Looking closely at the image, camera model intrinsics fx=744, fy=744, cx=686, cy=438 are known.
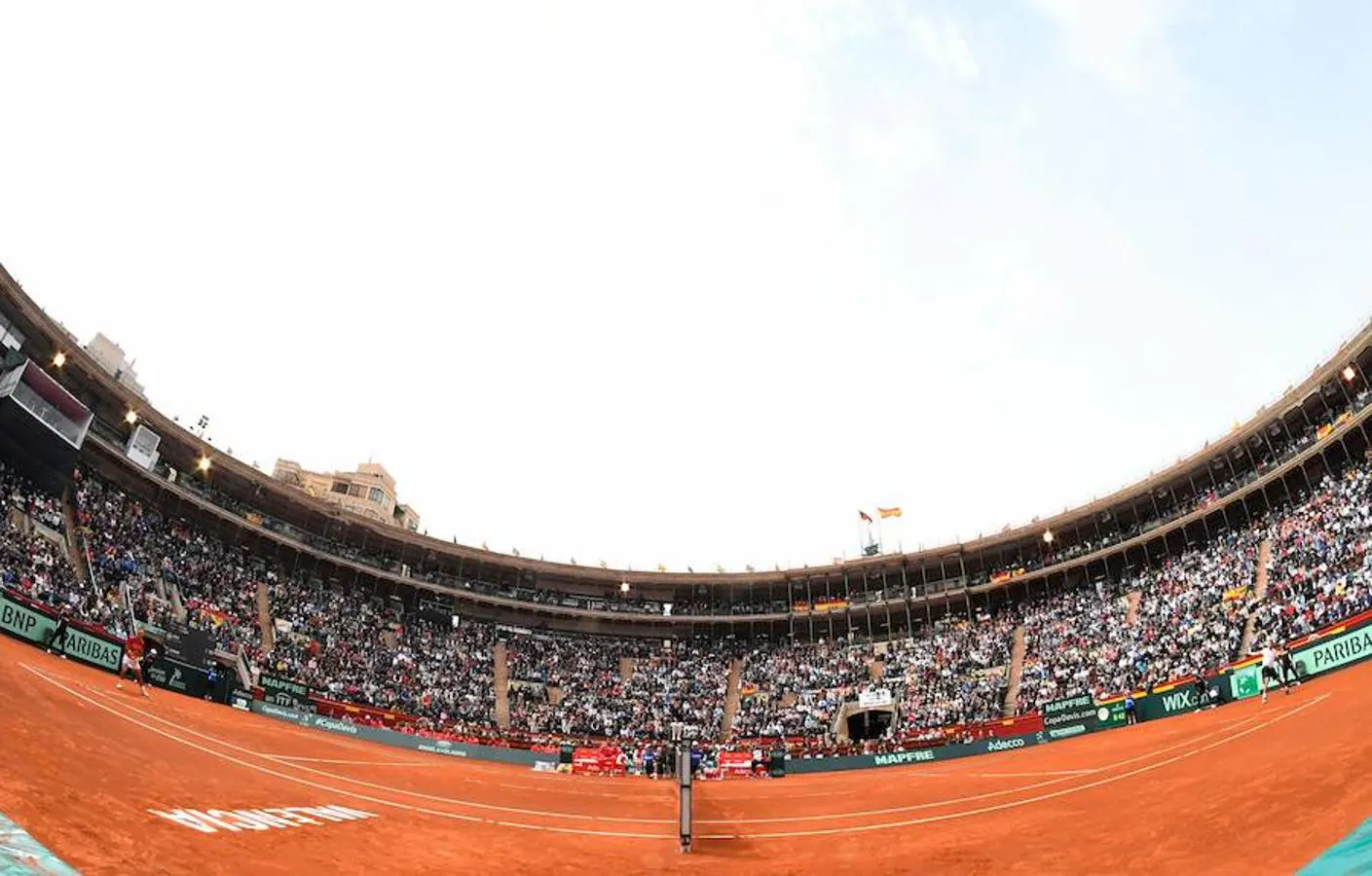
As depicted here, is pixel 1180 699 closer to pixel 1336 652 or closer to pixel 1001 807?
pixel 1336 652

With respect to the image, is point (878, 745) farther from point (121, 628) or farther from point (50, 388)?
point (50, 388)

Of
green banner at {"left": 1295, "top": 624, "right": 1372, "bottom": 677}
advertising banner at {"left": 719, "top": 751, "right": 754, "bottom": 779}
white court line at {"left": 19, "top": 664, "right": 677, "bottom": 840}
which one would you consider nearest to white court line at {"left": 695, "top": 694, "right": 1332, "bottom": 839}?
white court line at {"left": 19, "top": 664, "right": 677, "bottom": 840}

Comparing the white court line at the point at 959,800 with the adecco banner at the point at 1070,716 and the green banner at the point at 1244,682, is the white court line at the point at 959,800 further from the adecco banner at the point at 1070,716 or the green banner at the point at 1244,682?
the adecco banner at the point at 1070,716

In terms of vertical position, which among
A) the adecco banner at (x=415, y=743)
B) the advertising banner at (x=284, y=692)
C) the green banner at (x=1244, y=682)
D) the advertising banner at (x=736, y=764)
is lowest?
A: the advertising banner at (x=736, y=764)

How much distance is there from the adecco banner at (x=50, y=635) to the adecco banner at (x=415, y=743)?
898cm

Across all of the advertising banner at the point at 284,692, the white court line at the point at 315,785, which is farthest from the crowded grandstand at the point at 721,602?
the white court line at the point at 315,785

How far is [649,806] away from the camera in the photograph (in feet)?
75.4

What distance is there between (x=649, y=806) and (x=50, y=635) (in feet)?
79.8

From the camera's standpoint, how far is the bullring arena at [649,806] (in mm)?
10266

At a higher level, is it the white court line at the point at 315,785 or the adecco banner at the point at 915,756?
the white court line at the point at 315,785

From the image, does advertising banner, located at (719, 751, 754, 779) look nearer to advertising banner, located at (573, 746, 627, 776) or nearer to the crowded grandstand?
advertising banner, located at (573, 746, 627, 776)

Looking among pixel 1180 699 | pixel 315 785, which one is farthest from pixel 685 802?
pixel 1180 699

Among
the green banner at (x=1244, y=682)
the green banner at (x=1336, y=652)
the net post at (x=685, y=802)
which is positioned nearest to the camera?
the net post at (x=685, y=802)

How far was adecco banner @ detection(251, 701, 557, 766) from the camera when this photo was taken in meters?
39.2
